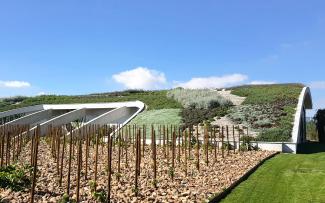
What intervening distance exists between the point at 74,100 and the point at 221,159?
22850mm

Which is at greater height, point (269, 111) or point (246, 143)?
point (269, 111)

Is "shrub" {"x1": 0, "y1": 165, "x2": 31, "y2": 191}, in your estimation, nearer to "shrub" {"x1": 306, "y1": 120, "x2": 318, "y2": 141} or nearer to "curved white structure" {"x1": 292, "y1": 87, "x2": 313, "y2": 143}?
"curved white structure" {"x1": 292, "y1": 87, "x2": 313, "y2": 143}

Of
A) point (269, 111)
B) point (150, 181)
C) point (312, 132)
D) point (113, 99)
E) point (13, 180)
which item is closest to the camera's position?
point (13, 180)

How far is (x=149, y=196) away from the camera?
9.27m

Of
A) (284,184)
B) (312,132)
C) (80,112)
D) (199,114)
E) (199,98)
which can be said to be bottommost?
(312,132)

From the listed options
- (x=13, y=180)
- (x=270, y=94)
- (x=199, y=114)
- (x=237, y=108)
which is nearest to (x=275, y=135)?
(x=237, y=108)

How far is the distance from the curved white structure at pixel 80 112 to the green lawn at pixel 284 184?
14725mm

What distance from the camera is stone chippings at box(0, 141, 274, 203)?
29.4 ft

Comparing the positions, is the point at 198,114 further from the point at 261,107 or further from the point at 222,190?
the point at 222,190

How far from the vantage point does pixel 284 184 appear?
1123cm

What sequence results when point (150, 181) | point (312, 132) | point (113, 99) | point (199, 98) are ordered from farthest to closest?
point (312, 132) → point (113, 99) → point (199, 98) → point (150, 181)

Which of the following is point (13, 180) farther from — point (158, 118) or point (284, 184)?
point (158, 118)

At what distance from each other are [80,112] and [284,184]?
2228cm

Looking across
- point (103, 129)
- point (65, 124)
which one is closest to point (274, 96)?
point (103, 129)
